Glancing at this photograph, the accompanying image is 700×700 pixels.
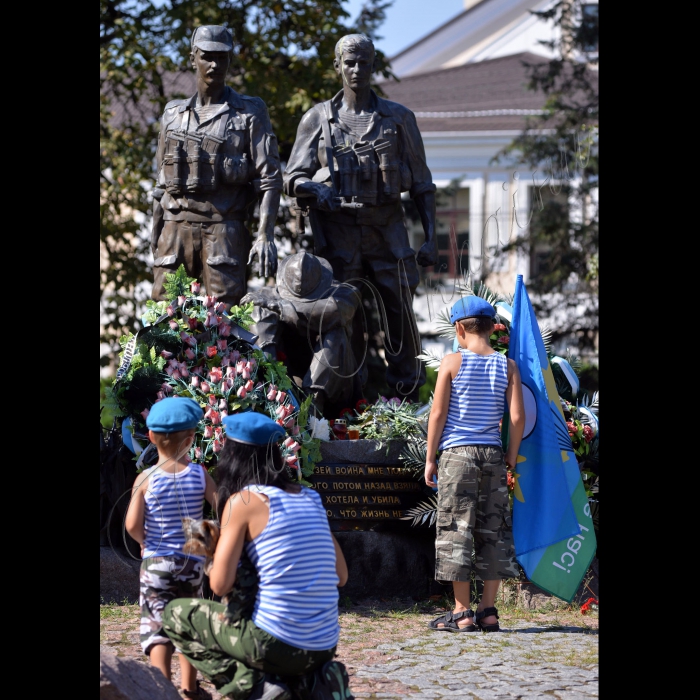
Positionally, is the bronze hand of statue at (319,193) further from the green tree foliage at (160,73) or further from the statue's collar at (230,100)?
the green tree foliage at (160,73)

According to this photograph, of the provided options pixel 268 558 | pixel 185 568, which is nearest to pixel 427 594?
pixel 185 568

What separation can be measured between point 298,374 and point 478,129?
55.3 ft

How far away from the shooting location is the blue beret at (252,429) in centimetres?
406

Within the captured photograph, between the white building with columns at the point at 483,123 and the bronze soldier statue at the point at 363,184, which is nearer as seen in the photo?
the bronze soldier statue at the point at 363,184

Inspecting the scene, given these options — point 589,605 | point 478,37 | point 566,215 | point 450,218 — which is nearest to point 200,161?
point 589,605

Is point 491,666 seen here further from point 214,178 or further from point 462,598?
point 214,178

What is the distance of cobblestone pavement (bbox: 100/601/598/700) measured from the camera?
478cm

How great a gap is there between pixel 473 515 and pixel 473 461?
27 centimetres

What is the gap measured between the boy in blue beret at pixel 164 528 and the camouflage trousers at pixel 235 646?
0.35m

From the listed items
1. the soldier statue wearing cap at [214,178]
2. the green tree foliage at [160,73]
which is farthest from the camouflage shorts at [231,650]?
the green tree foliage at [160,73]

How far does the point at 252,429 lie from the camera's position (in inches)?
160

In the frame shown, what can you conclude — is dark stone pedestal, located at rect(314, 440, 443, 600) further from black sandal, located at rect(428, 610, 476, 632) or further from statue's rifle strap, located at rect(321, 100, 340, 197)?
statue's rifle strap, located at rect(321, 100, 340, 197)

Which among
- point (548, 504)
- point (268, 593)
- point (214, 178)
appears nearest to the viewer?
point (268, 593)
